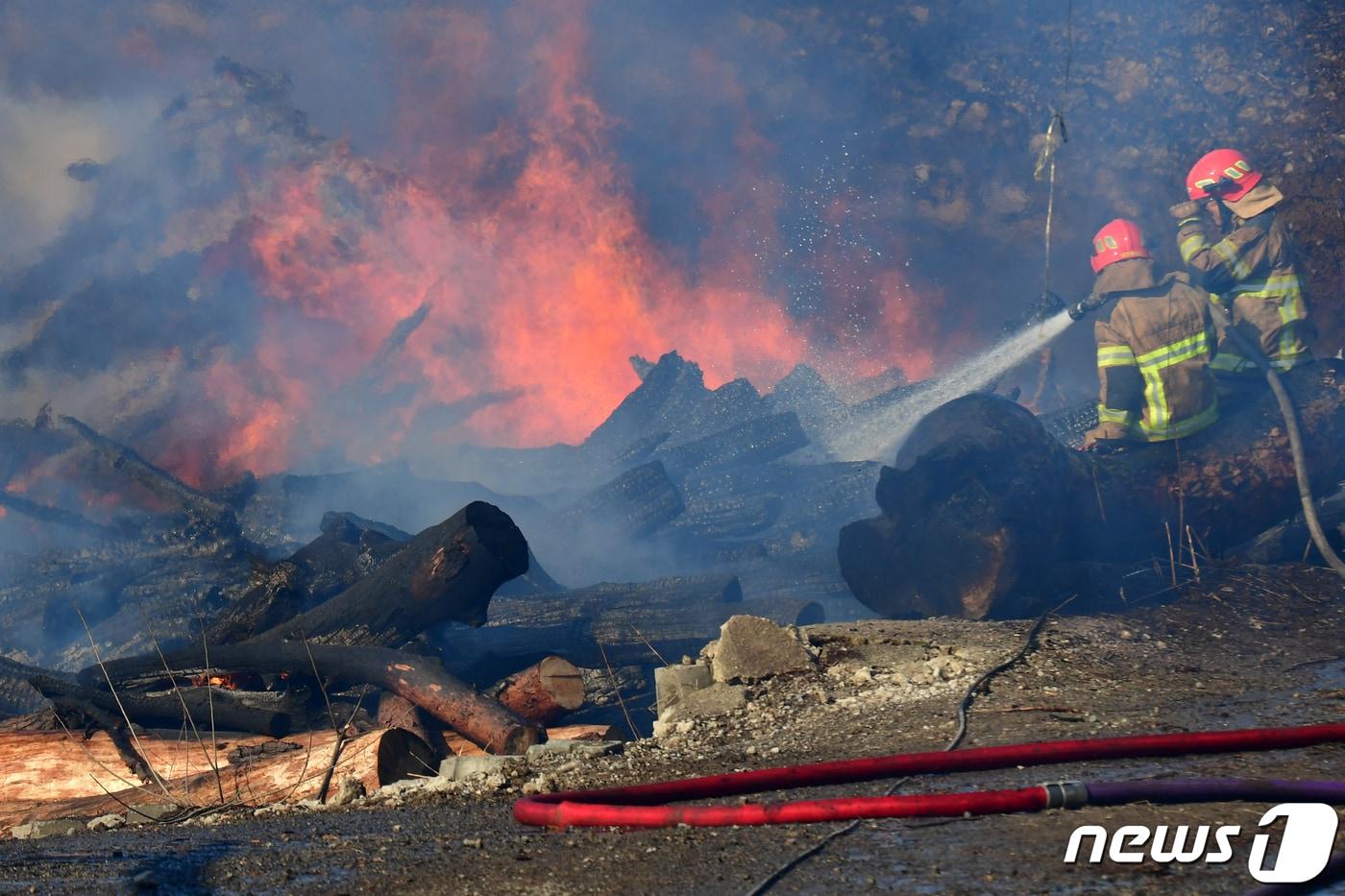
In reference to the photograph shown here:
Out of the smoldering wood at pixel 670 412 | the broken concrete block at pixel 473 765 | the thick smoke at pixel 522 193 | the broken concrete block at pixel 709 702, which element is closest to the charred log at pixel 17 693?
the broken concrete block at pixel 473 765

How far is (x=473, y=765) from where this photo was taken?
424 centimetres

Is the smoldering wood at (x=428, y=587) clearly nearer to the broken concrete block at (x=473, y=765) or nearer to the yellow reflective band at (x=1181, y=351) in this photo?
the broken concrete block at (x=473, y=765)

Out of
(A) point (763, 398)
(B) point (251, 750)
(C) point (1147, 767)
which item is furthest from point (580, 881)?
(A) point (763, 398)

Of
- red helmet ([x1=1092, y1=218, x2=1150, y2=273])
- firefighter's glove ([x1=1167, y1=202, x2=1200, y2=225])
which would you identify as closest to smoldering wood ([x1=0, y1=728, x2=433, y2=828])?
red helmet ([x1=1092, y1=218, x2=1150, y2=273])

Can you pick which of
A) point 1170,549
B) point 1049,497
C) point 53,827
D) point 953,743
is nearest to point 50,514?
point 53,827

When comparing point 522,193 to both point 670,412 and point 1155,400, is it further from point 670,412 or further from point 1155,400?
point 1155,400

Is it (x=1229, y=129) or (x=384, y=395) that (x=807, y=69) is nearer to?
(x=1229, y=129)

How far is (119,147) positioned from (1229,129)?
1535cm

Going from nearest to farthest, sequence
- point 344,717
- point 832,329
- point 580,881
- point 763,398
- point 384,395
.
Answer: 1. point 580,881
2. point 344,717
3. point 763,398
4. point 384,395
5. point 832,329

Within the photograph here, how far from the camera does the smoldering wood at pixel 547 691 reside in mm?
6309

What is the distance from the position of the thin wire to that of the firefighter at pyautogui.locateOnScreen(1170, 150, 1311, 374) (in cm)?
319

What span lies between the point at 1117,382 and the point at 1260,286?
162 cm

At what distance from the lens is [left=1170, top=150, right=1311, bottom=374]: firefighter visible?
8023 millimetres

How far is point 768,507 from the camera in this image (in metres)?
11.3
